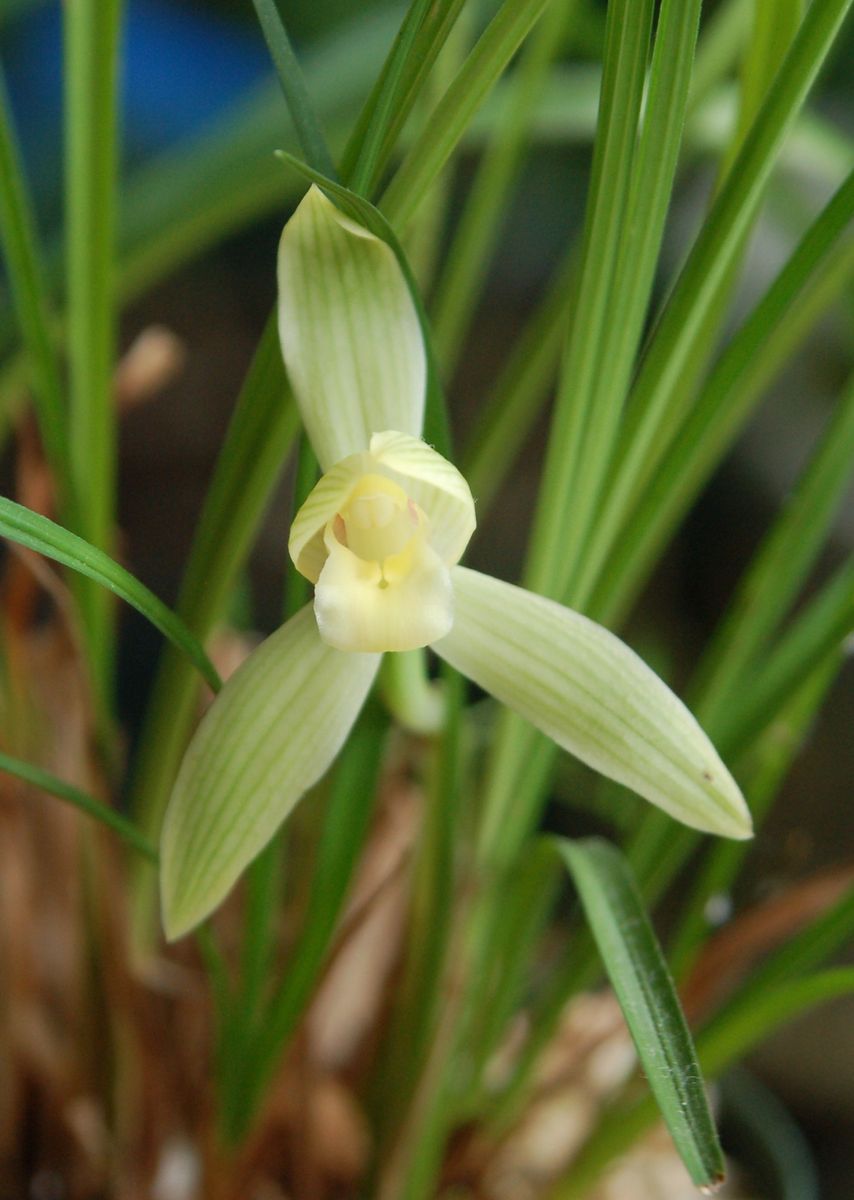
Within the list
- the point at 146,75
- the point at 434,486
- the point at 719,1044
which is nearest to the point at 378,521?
the point at 434,486

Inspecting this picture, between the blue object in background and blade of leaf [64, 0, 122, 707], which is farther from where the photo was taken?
the blue object in background

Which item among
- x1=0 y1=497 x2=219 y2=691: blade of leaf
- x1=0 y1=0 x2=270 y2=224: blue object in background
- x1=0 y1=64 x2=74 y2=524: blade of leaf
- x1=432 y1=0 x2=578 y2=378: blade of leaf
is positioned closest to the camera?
x1=0 y1=497 x2=219 y2=691: blade of leaf

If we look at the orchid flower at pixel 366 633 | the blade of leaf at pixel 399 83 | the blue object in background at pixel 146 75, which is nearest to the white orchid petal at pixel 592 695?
the orchid flower at pixel 366 633

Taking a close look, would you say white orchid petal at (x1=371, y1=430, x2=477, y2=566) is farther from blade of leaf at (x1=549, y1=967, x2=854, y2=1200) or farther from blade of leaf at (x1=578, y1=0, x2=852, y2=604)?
blade of leaf at (x1=549, y1=967, x2=854, y2=1200)

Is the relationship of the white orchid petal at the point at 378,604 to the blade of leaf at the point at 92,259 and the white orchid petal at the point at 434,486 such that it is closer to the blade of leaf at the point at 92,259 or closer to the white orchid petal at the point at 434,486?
the white orchid petal at the point at 434,486

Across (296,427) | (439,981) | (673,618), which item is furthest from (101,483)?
(673,618)

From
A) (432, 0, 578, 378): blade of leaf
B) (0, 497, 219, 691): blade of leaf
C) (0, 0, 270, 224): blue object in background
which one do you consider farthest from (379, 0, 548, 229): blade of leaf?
(0, 0, 270, 224): blue object in background
